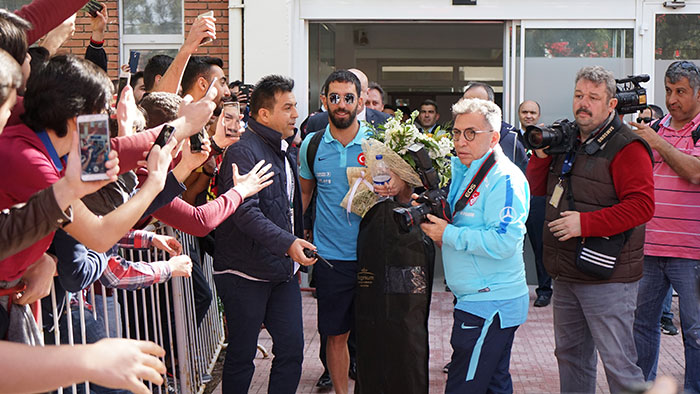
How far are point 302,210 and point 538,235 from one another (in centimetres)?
405

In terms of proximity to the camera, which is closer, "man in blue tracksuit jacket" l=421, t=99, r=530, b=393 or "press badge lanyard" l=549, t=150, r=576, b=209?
"man in blue tracksuit jacket" l=421, t=99, r=530, b=393

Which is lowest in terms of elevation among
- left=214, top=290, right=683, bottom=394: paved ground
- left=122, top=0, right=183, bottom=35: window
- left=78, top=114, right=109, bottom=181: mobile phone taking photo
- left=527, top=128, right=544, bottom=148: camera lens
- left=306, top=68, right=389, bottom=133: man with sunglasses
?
left=214, top=290, right=683, bottom=394: paved ground

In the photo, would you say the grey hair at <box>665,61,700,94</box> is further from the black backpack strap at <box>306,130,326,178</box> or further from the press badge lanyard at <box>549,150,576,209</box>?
the black backpack strap at <box>306,130,326,178</box>

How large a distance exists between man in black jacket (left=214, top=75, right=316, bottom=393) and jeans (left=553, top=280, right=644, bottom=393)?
1.58 metres

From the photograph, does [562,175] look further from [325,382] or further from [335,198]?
[325,382]

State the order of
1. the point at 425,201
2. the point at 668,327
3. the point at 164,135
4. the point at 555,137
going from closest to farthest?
the point at 164,135 → the point at 425,201 → the point at 555,137 → the point at 668,327

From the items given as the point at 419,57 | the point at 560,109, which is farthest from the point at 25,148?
the point at 419,57

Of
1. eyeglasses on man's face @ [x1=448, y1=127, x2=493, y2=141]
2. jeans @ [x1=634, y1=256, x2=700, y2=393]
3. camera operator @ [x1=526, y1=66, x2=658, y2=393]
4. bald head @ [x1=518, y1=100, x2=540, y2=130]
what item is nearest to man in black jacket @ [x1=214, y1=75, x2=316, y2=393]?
eyeglasses on man's face @ [x1=448, y1=127, x2=493, y2=141]

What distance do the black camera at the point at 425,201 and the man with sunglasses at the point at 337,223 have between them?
25.6 inches

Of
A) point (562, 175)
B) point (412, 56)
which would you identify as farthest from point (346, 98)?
point (412, 56)

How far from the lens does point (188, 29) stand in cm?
911

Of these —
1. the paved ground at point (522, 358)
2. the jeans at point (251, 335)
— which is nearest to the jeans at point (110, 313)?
the jeans at point (251, 335)

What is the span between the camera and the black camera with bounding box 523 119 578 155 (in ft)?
14.5

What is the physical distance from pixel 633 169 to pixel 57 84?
3.08m
